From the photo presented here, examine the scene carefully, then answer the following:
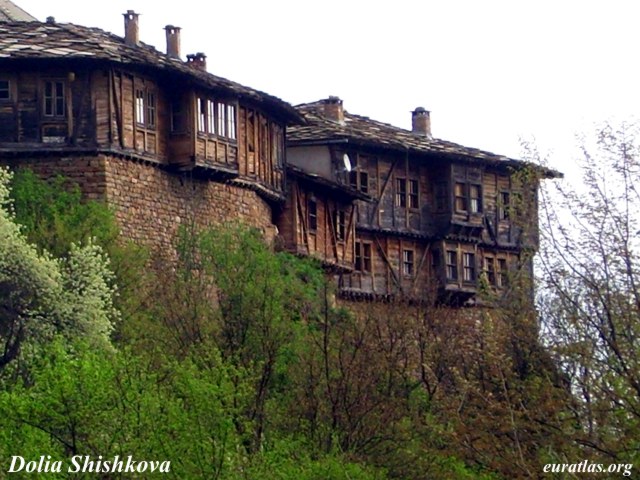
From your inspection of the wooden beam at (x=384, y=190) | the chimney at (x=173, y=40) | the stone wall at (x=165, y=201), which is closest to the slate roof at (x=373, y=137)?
the wooden beam at (x=384, y=190)

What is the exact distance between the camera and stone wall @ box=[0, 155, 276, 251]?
49.2 m

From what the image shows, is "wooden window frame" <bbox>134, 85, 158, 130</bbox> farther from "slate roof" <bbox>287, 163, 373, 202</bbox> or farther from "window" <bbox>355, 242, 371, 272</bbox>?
"window" <bbox>355, 242, 371, 272</bbox>

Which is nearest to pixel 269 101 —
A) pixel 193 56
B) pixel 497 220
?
pixel 193 56

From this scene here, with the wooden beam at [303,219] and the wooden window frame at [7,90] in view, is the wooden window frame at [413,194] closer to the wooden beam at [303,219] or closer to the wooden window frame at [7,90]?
the wooden beam at [303,219]

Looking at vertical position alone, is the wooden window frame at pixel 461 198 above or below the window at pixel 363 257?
above

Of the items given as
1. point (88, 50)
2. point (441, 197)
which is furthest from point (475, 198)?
point (88, 50)

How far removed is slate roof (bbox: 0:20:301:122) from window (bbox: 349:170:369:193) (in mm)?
9826

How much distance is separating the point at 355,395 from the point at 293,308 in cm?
533

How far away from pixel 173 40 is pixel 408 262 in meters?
10.8

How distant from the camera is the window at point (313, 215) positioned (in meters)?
58.5

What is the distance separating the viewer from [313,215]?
193 ft

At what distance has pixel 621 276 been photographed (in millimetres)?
29266

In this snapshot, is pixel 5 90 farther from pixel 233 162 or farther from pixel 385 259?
pixel 385 259

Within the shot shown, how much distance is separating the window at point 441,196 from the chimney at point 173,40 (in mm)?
10895
